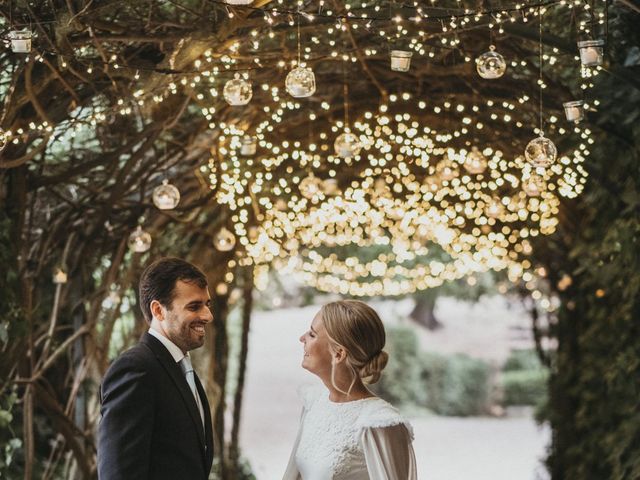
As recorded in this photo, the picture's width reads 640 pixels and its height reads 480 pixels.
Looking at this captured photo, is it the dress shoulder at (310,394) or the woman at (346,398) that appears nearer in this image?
the woman at (346,398)

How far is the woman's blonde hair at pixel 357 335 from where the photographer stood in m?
3.73

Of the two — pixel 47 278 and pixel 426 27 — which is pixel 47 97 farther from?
pixel 47 278

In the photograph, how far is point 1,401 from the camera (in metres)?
5.61

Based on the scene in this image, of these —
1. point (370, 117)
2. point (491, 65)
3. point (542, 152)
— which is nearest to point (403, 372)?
point (370, 117)

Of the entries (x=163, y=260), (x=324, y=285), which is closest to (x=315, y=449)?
(x=163, y=260)

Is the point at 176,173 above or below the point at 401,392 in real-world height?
above

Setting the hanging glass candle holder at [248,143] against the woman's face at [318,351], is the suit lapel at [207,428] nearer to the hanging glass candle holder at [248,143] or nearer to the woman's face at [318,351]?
the woman's face at [318,351]

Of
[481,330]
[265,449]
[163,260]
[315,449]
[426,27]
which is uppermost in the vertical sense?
[426,27]

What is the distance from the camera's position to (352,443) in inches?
146

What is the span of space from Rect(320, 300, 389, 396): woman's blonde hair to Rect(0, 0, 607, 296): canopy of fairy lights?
118 cm

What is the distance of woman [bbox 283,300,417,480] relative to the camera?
3676 mm

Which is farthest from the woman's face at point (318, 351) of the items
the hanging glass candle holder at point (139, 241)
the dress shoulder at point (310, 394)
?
the hanging glass candle holder at point (139, 241)

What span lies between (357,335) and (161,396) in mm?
680

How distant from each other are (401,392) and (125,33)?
47.7 ft
